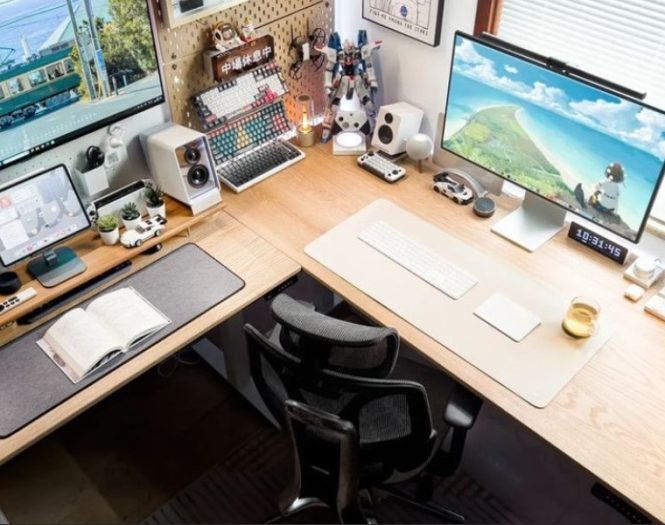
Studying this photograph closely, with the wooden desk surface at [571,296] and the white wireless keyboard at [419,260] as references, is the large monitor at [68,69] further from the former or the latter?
the white wireless keyboard at [419,260]

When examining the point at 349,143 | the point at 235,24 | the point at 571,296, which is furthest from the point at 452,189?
the point at 235,24

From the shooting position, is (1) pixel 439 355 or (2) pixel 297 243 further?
(2) pixel 297 243

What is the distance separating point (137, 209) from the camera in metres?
2.06

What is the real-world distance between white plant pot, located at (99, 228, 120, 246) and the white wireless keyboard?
28.9 inches

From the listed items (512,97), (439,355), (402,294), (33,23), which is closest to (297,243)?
(402,294)

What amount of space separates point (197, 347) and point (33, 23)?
1.36 meters

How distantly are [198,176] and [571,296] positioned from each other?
1.18 metres

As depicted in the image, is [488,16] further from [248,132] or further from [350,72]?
[248,132]

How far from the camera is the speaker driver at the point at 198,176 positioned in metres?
2.10

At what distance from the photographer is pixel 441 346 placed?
1.75 metres

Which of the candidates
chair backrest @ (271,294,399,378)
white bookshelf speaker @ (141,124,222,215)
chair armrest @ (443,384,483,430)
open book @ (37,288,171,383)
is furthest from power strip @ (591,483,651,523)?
white bookshelf speaker @ (141,124,222,215)

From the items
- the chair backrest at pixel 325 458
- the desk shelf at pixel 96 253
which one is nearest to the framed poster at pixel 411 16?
the desk shelf at pixel 96 253

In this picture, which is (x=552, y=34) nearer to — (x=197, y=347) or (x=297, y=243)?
(x=297, y=243)

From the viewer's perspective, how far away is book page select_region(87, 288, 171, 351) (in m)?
1.78
